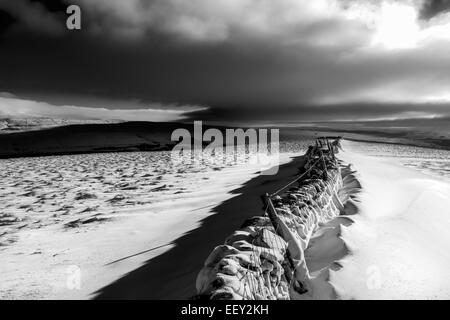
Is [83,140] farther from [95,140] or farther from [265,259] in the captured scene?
[265,259]

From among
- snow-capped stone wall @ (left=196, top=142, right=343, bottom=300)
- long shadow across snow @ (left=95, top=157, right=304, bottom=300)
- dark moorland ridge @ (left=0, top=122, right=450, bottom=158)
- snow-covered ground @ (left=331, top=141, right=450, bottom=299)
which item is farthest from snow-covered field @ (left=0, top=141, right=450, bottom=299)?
dark moorland ridge @ (left=0, top=122, right=450, bottom=158)

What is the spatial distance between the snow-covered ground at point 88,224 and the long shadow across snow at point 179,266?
0.80ft

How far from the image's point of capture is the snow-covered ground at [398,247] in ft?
11.9

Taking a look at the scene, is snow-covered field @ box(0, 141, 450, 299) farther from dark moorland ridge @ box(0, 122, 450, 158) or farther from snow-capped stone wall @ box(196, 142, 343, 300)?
dark moorland ridge @ box(0, 122, 450, 158)

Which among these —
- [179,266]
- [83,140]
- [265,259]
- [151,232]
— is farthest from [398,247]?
[83,140]

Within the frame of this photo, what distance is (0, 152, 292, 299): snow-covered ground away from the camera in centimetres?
461

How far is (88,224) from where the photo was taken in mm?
6891

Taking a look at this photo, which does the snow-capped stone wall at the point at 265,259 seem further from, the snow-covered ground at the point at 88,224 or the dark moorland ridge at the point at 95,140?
the dark moorland ridge at the point at 95,140

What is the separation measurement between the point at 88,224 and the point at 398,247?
6002mm

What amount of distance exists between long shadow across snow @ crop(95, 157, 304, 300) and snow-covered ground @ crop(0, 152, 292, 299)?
24 cm
